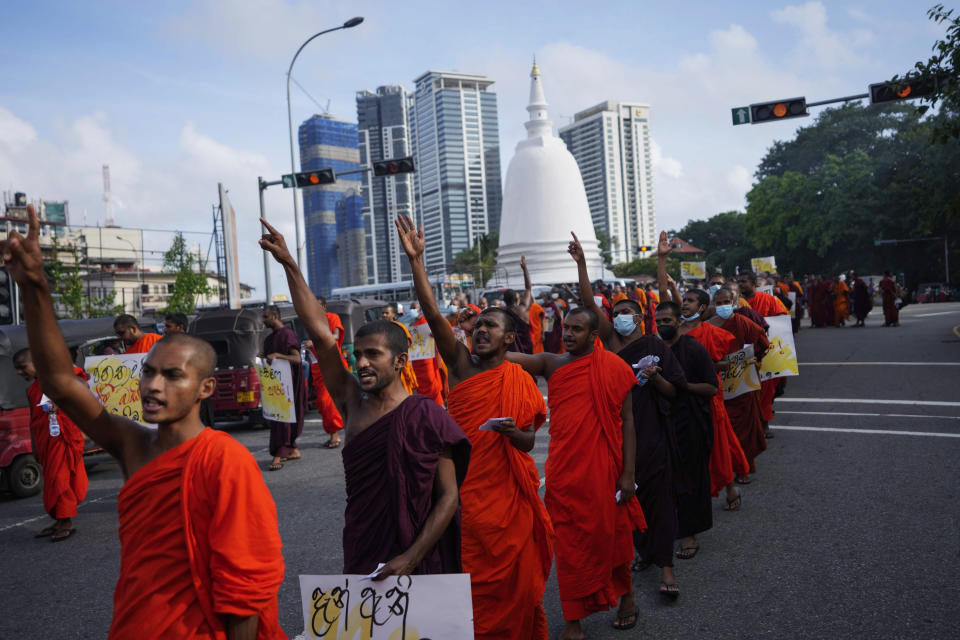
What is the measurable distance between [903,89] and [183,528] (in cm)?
1571

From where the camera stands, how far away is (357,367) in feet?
10.8

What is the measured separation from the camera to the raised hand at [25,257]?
2410 mm

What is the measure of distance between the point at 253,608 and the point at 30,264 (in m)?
1.22

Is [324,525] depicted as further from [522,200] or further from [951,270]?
[522,200]

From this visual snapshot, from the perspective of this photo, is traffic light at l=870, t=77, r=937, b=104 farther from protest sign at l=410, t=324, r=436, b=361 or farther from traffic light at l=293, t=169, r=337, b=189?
traffic light at l=293, t=169, r=337, b=189

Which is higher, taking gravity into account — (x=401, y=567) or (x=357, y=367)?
(x=357, y=367)

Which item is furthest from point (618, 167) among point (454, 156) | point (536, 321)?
point (536, 321)

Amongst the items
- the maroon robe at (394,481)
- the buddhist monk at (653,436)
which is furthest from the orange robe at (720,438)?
the maroon robe at (394,481)

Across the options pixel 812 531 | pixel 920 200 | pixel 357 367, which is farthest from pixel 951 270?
pixel 357 367

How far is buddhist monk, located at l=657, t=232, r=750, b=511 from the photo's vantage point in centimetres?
636

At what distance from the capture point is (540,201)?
57.5 metres

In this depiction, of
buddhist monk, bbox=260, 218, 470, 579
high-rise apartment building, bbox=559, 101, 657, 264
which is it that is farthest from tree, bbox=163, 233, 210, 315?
high-rise apartment building, bbox=559, 101, 657, 264

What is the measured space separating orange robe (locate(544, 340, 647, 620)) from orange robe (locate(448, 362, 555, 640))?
29 centimetres

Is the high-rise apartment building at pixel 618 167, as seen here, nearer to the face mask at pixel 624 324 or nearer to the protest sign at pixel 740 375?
the protest sign at pixel 740 375
